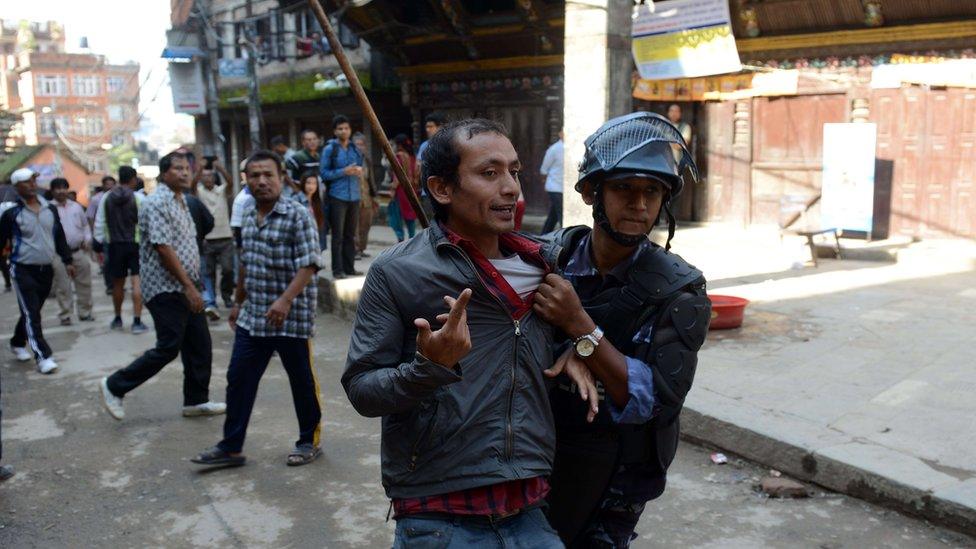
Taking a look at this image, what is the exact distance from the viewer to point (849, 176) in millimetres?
11430

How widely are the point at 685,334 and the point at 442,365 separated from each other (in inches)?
25.2

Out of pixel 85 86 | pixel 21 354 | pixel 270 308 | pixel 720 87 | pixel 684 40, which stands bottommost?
pixel 21 354

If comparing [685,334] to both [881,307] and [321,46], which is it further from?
[321,46]

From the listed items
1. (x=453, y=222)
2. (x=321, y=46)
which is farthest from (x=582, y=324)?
(x=321, y=46)

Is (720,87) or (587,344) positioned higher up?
(720,87)

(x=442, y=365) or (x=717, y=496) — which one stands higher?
(x=442, y=365)

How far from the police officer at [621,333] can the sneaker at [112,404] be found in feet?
14.0

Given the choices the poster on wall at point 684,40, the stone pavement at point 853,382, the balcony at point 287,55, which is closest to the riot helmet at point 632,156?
the stone pavement at point 853,382

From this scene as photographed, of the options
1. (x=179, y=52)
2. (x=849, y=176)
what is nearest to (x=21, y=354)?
(x=849, y=176)

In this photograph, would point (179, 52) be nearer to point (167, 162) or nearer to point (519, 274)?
point (167, 162)

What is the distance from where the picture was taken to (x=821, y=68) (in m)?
12.0

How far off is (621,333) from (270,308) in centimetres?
299

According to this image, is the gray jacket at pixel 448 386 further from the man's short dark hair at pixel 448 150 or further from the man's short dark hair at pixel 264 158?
the man's short dark hair at pixel 264 158

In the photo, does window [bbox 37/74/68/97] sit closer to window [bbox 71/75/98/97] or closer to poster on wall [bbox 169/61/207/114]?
window [bbox 71/75/98/97]
